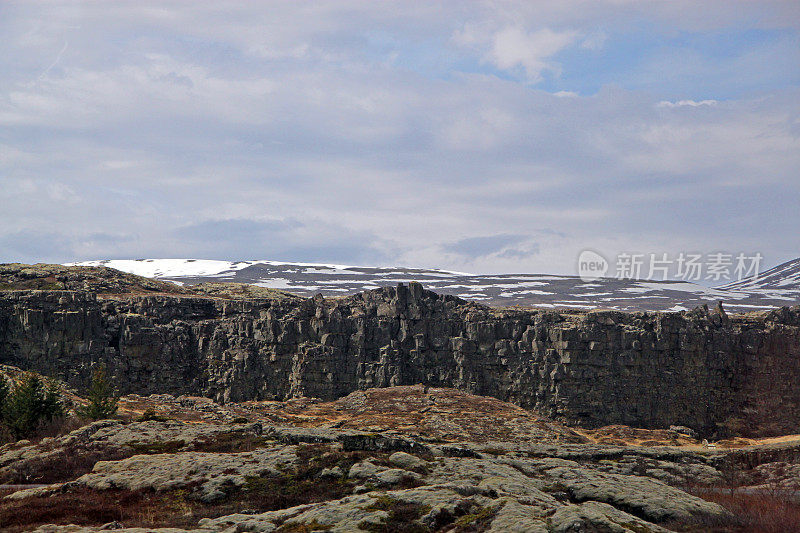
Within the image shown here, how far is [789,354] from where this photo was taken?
95.4m

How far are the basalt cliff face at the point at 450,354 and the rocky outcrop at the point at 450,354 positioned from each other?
154 millimetres

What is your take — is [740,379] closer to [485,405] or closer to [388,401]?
[485,405]

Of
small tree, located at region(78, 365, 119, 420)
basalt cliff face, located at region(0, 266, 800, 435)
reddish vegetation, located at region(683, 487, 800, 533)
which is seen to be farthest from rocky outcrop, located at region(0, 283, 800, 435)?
reddish vegetation, located at region(683, 487, 800, 533)

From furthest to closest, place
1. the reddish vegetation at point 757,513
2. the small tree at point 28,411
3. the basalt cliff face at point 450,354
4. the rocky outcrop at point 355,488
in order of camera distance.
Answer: the basalt cliff face at point 450,354 → the small tree at point 28,411 → the reddish vegetation at point 757,513 → the rocky outcrop at point 355,488

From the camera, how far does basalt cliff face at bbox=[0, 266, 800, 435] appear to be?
90.6 meters

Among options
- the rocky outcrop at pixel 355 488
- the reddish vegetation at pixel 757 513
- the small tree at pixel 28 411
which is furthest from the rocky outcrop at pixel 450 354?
the reddish vegetation at pixel 757 513

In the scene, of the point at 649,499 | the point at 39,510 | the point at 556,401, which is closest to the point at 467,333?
the point at 556,401

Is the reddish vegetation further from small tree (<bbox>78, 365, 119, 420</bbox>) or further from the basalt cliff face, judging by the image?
the basalt cliff face

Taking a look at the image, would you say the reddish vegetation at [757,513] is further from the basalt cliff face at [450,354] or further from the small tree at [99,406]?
the basalt cliff face at [450,354]

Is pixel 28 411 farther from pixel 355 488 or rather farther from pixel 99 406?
pixel 355 488

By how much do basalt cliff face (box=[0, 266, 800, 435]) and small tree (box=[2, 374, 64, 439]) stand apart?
32537 millimetres

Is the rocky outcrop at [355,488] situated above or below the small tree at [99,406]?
above

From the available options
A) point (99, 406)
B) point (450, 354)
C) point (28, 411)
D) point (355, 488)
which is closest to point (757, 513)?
point (355, 488)

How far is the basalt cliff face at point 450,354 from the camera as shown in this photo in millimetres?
Result: 90562
